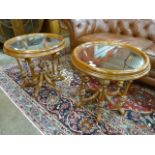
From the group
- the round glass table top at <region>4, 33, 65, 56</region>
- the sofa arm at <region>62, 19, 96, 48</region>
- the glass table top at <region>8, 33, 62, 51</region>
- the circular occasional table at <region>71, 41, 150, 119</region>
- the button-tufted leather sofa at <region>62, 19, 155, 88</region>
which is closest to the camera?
the circular occasional table at <region>71, 41, 150, 119</region>

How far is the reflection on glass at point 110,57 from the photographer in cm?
144

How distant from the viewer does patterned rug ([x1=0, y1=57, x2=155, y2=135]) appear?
1467 mm

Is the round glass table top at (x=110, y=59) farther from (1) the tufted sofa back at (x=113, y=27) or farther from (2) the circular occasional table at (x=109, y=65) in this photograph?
(1) the tufted sofa back at (x=113, y=27)

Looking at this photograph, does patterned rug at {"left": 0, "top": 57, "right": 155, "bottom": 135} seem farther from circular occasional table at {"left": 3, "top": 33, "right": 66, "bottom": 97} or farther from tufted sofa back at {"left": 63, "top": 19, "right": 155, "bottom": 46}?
tufted sofa back at {"left": 63, "top": 19, "right": 155, "bottom": 46}

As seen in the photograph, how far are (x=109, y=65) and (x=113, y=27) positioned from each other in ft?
4.08

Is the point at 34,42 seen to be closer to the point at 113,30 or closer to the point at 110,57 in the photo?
the point at 110,57

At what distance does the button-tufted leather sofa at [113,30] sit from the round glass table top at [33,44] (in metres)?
0.45

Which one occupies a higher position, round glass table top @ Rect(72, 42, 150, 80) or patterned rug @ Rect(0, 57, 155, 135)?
round glass table top @ Rect(72, 42, 150, 80)

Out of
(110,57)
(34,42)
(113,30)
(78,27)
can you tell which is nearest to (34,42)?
(34,42)

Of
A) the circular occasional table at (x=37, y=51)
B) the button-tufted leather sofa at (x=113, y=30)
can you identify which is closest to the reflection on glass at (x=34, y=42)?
the circular occasional table at (x=37, y=51)

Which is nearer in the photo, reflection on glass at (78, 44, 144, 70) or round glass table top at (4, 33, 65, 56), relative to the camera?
reflection on glass at (78, 44, 144, 70)

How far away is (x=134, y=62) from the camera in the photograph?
1.48 metres

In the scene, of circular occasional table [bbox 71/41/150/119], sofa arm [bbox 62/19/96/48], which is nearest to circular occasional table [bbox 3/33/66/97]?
circular occasional table [bbox 71/41/150/119]

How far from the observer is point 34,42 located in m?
1.95
